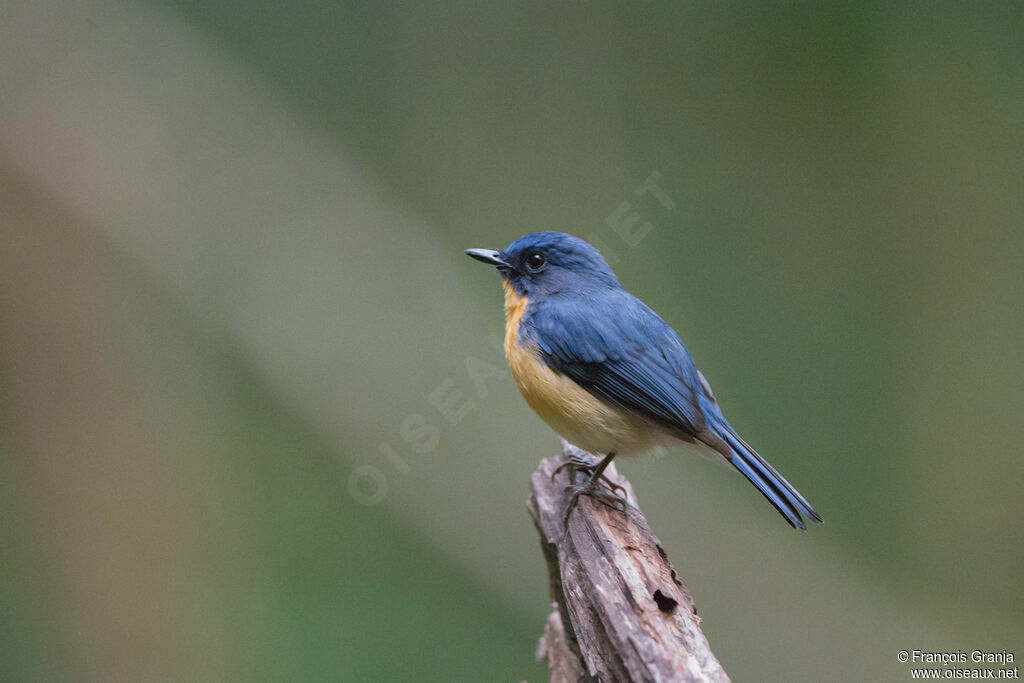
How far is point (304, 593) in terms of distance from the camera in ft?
17.9

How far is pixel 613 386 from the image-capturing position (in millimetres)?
3430

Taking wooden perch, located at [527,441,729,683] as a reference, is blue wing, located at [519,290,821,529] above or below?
above

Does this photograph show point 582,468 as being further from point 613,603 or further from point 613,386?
point 613,603

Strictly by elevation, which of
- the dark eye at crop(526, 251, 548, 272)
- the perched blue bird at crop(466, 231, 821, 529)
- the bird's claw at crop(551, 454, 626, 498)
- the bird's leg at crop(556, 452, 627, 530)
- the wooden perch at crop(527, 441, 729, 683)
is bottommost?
the wooden perch at crop(527, 441, 729, 683)

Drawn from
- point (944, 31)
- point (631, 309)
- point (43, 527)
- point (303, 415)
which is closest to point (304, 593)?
point (303, 415)

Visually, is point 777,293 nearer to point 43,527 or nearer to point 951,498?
point 951,498

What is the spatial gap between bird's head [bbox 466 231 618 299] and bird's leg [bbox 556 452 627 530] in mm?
792

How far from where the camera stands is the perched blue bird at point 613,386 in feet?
10.8

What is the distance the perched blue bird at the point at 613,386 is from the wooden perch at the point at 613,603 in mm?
141

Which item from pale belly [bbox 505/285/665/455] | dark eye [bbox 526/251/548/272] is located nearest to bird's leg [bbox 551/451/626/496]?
pale belly [bbox 505/285/665/455]

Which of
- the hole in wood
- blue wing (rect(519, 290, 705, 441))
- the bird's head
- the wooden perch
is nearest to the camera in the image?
the wooden perch

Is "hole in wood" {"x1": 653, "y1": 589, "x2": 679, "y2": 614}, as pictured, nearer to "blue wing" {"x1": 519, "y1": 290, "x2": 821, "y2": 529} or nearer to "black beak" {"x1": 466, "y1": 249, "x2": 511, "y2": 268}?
"blue wing" {"x1": 519, "y1": 290, "x2": 821, "y2": 529}

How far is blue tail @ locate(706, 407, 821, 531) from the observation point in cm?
307

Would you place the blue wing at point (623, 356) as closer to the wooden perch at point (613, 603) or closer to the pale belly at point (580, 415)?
the pale belly at point (580, 415)
